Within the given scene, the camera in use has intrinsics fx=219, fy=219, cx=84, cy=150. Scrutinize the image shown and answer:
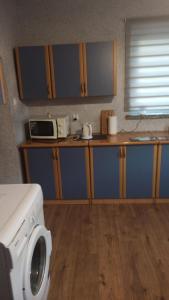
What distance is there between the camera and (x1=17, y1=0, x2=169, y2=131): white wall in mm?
2770

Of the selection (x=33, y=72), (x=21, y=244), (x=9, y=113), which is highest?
(x=33, y=72)

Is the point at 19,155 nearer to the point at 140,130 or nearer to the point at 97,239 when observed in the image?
the point at 97,239

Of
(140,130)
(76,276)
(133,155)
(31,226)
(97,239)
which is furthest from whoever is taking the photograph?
(140,130)

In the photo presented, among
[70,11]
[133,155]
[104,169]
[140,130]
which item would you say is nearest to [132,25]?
[70,11]

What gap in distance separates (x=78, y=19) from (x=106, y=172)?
200cm

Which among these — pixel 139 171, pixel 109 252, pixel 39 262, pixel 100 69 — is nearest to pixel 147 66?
pixel 100 69

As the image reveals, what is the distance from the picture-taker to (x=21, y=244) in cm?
104

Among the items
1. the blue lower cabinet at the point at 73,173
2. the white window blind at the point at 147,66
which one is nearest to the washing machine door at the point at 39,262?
the blue lower cabinet at the point at 73,173

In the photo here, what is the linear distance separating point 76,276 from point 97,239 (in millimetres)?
487

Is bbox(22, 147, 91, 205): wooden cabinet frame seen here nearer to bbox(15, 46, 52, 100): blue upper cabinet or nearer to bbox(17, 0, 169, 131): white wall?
bbox(15, 46, 52, 100): blue upper cabinet

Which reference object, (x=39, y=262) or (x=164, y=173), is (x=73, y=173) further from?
(x=39, y=262)

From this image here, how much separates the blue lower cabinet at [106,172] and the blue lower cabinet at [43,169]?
56 cm

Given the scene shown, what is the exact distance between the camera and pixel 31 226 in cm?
121

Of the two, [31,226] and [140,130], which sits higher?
[140,130]
